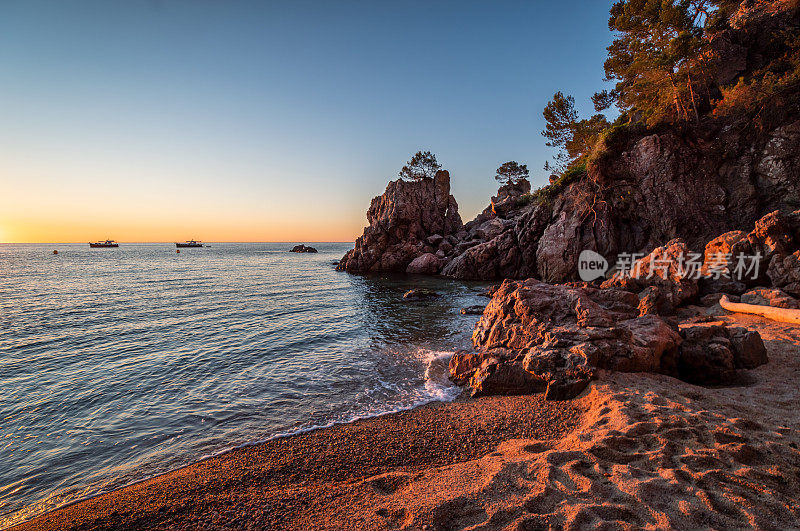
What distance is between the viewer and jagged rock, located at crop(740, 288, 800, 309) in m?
12.8

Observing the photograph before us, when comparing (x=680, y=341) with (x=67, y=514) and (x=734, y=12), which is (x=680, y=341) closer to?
(x=67, y=514)

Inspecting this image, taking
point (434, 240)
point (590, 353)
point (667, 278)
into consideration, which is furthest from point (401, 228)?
point (590, 353)

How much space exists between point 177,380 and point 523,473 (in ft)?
38.5

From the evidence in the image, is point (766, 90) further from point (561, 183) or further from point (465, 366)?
point (465, 366)

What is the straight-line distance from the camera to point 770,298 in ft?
44.6

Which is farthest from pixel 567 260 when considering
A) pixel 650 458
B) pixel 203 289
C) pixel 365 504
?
pixel 203 289

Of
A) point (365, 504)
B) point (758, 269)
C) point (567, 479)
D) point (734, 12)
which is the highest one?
point (734, 12)


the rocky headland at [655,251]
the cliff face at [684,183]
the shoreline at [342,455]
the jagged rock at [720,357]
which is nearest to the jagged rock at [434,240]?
the rocky headland at [655,251]

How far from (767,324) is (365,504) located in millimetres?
16334

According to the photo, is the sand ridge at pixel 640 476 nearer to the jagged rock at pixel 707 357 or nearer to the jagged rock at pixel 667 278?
the jagged rock at pixel 707 357

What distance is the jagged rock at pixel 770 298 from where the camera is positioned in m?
12.8

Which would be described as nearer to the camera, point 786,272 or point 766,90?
point 786,272

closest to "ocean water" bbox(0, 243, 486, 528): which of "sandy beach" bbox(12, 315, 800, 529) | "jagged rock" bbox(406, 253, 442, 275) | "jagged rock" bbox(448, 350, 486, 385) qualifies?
"jagged rock" bbox(448, 350, 486, 385)

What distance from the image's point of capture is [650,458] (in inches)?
193
